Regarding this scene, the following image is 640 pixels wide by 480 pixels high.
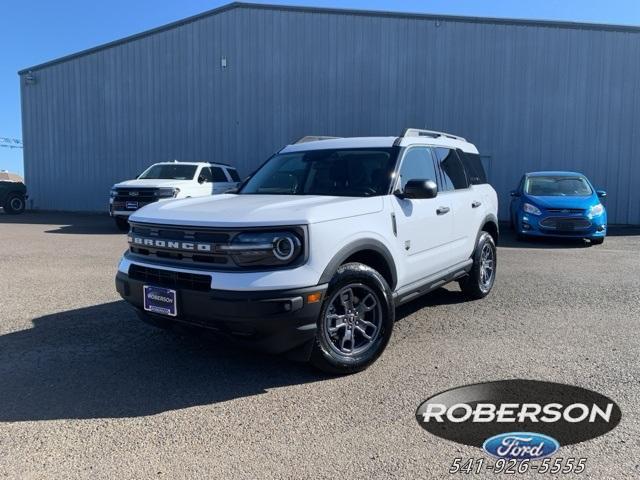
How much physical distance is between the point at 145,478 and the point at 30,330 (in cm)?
303

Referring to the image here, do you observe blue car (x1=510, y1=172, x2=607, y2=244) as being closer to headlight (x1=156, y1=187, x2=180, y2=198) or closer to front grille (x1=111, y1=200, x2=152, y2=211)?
headlight (x1=156, y1=187, x2=180, y2=198)

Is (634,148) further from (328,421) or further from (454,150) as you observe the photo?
(328,421)

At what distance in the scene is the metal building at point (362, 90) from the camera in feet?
55.1

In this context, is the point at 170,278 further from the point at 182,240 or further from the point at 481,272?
the point at 481,272

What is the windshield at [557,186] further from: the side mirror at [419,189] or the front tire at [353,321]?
the front tire at [353,321]

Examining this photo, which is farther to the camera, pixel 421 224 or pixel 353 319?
pixel 421 224

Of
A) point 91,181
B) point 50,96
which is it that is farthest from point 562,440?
point 50,96

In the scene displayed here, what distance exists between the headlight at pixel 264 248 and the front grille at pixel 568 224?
9.68 metres

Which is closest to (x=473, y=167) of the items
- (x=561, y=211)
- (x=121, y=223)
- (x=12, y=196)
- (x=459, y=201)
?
(x=459, y=201)

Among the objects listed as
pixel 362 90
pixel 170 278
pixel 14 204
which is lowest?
pixel 14 204

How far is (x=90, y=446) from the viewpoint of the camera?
3000mm

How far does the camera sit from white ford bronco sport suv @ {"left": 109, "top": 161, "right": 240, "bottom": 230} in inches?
513

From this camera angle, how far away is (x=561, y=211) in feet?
38.4

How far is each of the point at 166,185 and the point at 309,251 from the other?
10.3 meters
